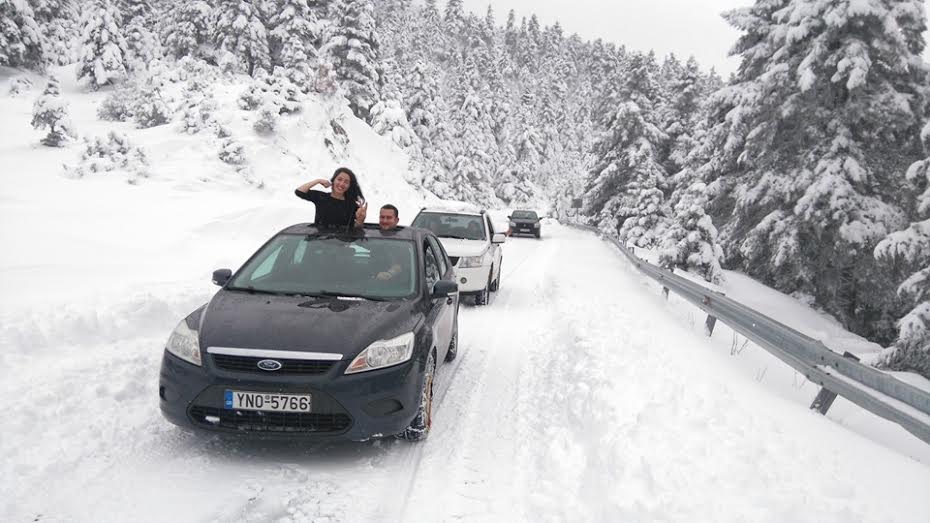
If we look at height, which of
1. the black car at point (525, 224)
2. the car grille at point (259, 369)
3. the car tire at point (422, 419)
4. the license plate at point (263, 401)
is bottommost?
the black car at point (525, 224)

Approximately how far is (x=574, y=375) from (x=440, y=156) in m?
43.9

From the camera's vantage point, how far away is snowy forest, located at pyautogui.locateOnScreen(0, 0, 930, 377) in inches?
481

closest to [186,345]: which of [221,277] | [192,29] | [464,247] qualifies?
[221,277]

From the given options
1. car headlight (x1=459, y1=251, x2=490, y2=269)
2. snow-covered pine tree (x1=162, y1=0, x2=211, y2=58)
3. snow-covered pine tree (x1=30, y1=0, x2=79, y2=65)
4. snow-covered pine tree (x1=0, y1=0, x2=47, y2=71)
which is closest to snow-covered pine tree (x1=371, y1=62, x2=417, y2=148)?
snow-covered pine tree (x1=162, y1=0, x2=211, y2=58)

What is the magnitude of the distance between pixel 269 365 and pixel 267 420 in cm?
37

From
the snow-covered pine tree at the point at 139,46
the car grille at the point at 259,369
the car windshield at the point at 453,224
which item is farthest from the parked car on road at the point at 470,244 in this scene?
the snow-covered pine tree at the point at 139,46

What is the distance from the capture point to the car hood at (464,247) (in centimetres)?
971

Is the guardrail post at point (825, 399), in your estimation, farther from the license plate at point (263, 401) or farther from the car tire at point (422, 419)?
the license plate at point (263, 401)

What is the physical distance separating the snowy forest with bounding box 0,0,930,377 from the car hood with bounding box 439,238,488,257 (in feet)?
20.3

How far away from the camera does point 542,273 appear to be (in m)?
15.4

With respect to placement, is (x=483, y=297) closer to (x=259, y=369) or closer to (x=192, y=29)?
(x=259, y=369)

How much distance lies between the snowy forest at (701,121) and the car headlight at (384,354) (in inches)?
278

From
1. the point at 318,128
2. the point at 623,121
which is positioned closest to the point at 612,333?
the point at 318,128

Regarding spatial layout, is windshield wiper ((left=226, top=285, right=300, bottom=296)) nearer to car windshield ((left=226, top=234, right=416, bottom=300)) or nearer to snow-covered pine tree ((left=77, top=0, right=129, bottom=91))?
car windshield ((left=226, top=234, right=416, bottom=300))
